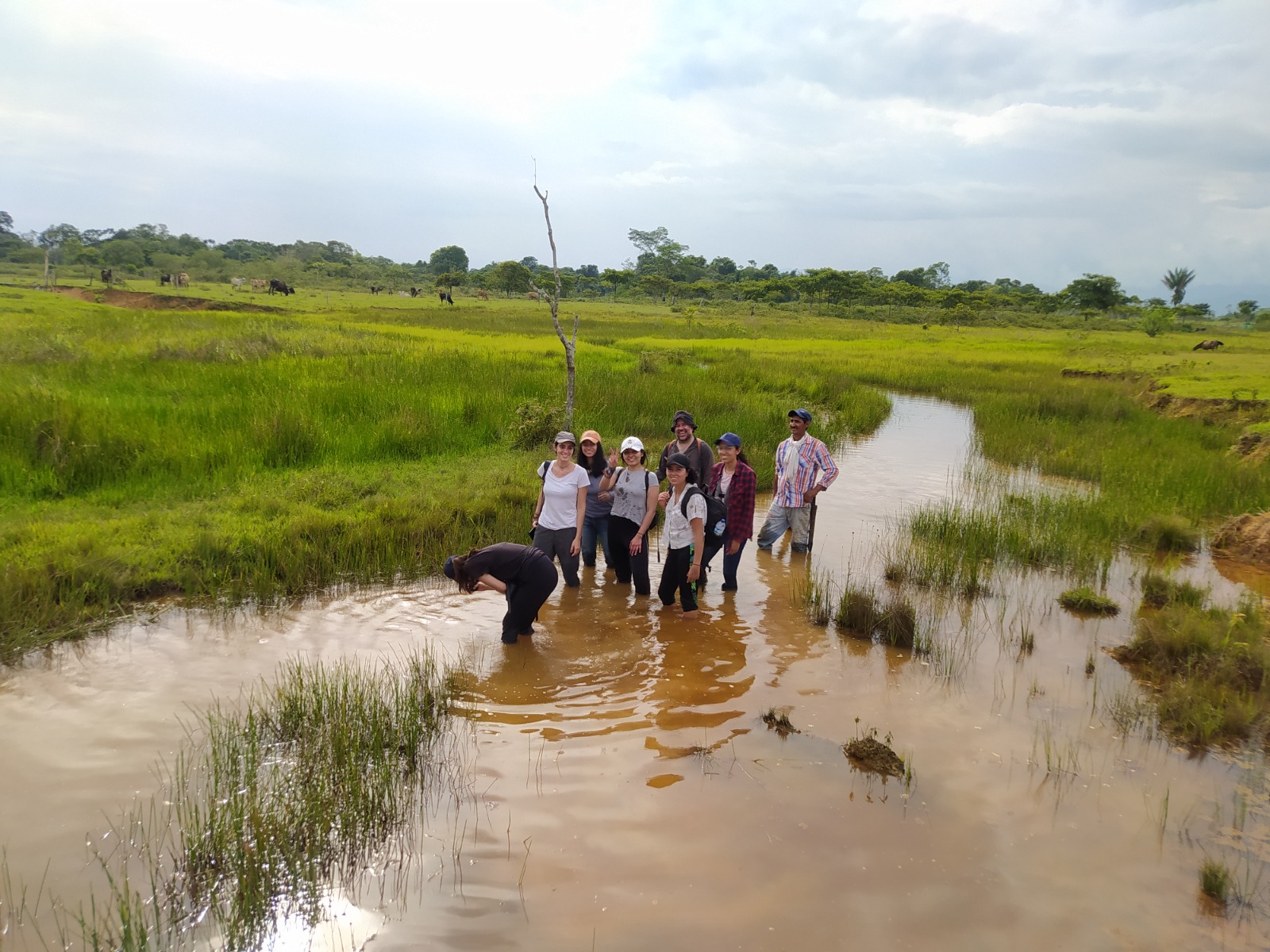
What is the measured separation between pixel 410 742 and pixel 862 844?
245 centimetres

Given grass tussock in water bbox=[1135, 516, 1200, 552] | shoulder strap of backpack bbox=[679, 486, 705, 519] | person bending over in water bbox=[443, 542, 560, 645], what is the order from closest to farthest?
person bending over in water bbox=[443, 542, 560, 645]
shoulder strap of backpack bbox=[679, 486, 705, 519]
grass tussock in water bbox=[1135, 516, 1200, 552]

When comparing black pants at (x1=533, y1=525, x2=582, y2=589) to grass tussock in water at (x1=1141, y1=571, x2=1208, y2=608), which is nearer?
black pants at (x1=533, y1=525, x2=582, y2=589)

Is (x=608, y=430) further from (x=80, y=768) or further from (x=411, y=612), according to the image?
(x=80, y=768)

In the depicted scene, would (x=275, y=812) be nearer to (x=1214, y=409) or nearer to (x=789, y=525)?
(x=789, y=525)

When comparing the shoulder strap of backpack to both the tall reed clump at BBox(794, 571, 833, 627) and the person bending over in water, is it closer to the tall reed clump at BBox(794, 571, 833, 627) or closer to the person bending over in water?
the person bending over in water

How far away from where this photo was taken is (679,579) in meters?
6.23

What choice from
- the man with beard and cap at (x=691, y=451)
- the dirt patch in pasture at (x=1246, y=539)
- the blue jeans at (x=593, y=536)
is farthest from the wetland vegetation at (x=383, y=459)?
the man with beard and cap at (x=691, y=451)

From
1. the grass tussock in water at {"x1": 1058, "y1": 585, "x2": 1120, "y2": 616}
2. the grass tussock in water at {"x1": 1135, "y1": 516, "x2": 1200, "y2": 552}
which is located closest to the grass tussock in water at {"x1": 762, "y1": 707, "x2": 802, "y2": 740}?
the grass tussock in water at {"x1": 1058, "y1": 585, "x2": 1120, "y2": 616}

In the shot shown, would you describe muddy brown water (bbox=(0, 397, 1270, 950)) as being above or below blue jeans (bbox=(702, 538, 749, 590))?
below

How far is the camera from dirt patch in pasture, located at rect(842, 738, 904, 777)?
416cm

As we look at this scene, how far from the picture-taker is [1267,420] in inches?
551

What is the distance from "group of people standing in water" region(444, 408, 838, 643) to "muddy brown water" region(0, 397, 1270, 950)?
0.47 m

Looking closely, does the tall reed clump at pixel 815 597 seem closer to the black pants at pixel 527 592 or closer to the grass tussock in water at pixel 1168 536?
the black pants at pixel 527 592

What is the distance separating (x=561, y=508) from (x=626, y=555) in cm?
92
